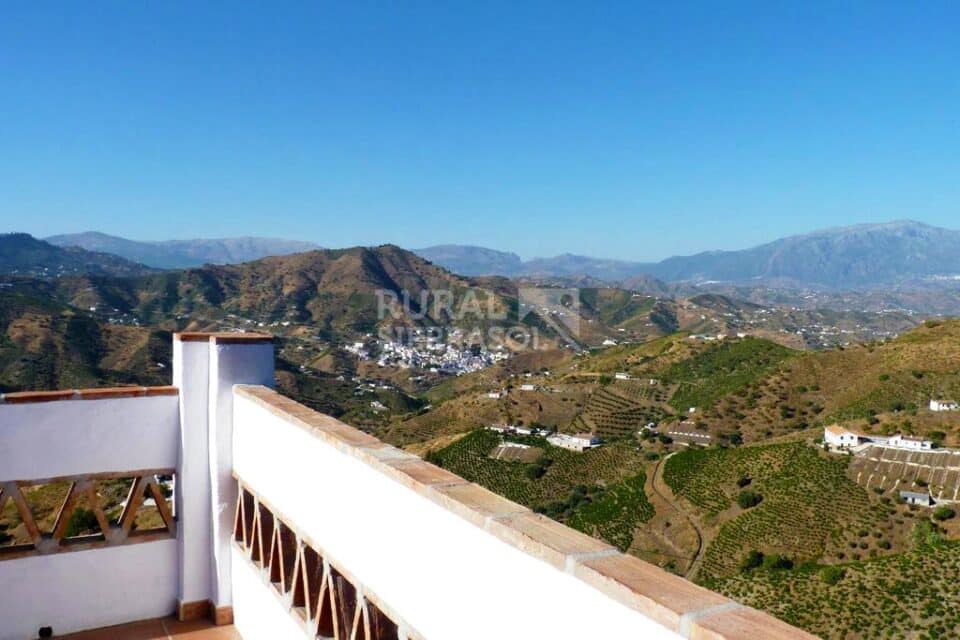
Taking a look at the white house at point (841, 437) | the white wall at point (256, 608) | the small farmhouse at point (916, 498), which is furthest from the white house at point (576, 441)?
the white wall at point (256, 608)

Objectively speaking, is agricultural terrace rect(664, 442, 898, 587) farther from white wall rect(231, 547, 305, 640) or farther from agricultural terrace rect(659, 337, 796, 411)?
white wall rect(231, 547, 305, 640)

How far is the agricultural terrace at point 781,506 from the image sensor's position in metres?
23.0

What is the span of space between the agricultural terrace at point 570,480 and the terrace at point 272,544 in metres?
23.8

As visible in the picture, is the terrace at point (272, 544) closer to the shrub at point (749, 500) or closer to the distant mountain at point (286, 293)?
the shrub at point (749, 500)

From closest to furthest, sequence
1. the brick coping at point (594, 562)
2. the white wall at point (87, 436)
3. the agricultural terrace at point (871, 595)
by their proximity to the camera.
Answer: the brick coping at point (594, 562) → the white wall at point (87, 436) → the agricultural terrace at point (871, 595)

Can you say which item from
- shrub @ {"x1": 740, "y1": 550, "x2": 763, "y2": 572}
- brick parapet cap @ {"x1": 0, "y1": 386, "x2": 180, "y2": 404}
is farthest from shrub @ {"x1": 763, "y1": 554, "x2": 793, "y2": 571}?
brick parapet cap @ {"x1": 0, "y1": 386, "x2": 180, "y2": 404}

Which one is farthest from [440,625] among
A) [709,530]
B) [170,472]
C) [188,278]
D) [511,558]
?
[188,278]

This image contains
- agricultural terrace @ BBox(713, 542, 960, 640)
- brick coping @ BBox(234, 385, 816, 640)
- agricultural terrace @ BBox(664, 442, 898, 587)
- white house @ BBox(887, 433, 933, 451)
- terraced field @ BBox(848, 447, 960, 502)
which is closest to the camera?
brick coping @ BBox(234, 385, 816, 640)

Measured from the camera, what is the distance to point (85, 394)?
13.4 ft

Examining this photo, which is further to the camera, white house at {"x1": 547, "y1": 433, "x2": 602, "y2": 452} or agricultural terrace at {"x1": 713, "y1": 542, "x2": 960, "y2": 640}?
white house at {"x1": 547, "y1": 433, "x2": 602, "y2": 452}

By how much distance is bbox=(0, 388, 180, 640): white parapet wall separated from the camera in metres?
3.94

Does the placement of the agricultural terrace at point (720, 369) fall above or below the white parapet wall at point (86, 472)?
below

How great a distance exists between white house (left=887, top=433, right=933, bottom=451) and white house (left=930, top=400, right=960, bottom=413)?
3996 millimetres

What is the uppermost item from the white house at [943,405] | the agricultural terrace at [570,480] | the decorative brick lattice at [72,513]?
the decorative brick lattice at [72,513]
